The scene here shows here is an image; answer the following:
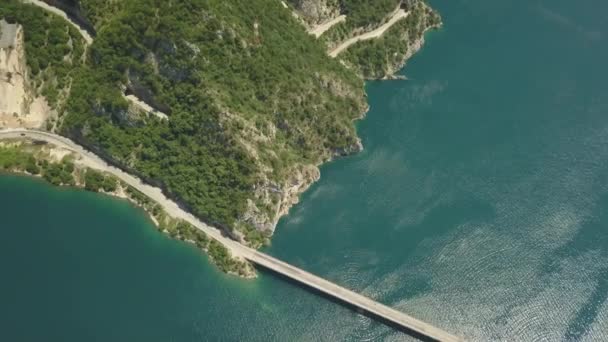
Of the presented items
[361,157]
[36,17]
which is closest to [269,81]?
[361,157]

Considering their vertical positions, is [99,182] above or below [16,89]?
below

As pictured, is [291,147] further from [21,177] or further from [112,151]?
[21,177]

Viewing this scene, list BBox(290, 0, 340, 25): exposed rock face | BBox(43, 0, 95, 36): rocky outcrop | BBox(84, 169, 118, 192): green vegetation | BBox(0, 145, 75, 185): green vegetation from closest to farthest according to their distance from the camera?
BBox(84, 169, 118, 192): green vegetation < BBox(0, 145, 75, 185): green vegetation < BBox(43, 0, 95, 36): rocky outcrop < BBox(290, 0, 340, 25): exposed rock face

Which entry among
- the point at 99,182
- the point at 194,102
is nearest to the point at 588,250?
the point at 194,102

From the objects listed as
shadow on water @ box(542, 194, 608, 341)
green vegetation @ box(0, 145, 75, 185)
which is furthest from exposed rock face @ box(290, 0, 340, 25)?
shadow on water @ box(542, 194, 608, 341)

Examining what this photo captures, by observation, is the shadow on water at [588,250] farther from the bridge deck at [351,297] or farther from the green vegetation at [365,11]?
the green vegetation at [365,11]

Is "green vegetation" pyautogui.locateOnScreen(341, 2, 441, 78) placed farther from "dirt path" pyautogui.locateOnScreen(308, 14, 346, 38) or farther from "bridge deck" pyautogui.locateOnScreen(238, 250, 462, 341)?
"bridge deck" pyautogui.locateOnScreen(238, 250, 462, 341)

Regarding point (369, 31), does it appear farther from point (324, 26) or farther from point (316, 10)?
point (316, 10)
